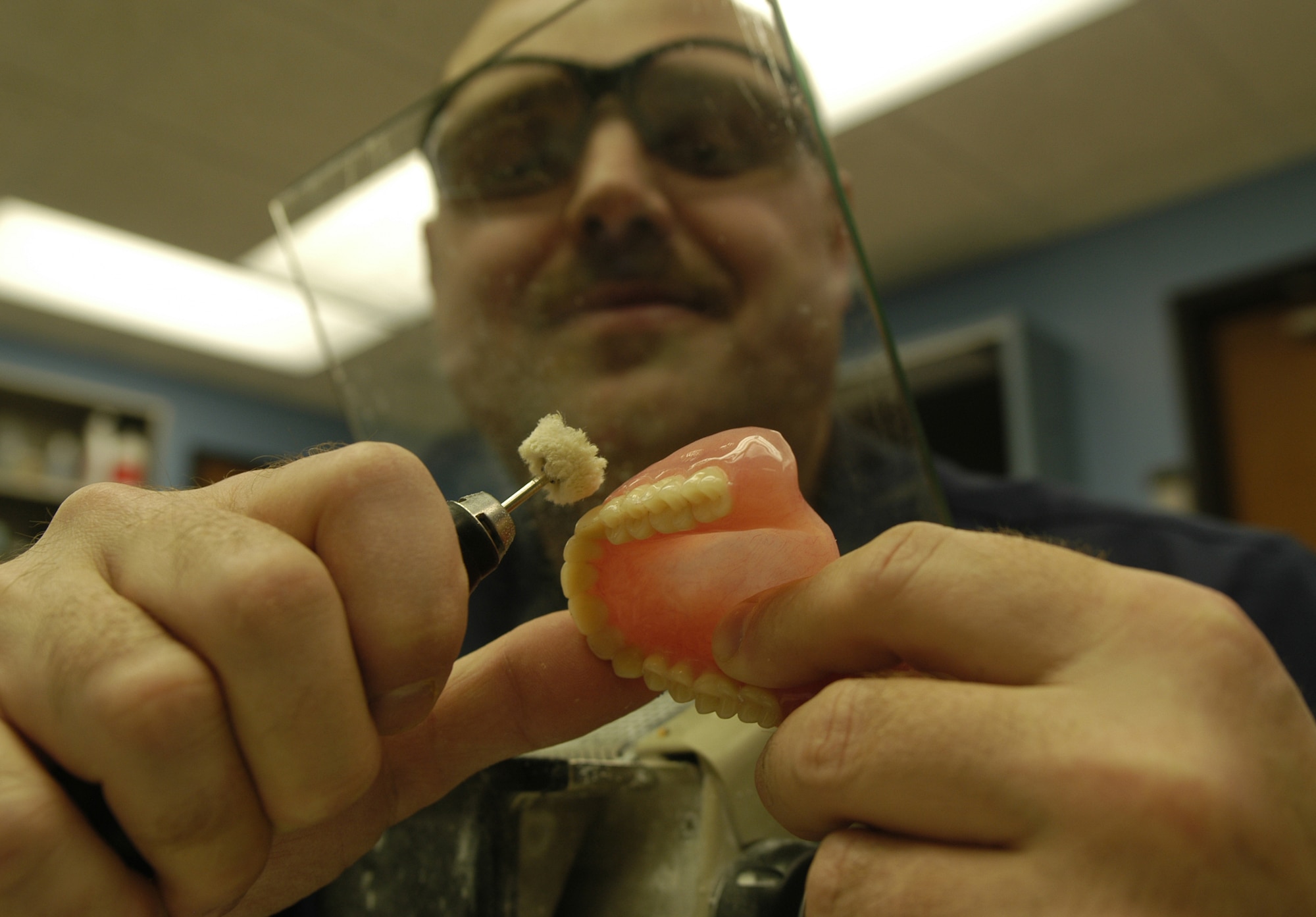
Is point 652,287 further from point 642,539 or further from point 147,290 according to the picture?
point 147,290

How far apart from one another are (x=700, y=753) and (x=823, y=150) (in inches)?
13.7

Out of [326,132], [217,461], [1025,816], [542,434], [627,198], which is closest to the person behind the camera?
[1025,816]

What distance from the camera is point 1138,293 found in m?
3.43

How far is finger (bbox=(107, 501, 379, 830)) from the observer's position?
34 cm

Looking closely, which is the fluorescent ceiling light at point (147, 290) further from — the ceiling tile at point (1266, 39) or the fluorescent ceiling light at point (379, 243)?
the ceiling tile at point (1266, 39)

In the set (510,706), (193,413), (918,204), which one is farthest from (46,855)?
(193,413)

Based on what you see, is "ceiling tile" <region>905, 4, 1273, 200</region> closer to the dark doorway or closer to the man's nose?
the dark doorway

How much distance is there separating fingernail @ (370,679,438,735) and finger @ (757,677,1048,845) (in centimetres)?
15

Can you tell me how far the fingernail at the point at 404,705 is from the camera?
1.23 feet

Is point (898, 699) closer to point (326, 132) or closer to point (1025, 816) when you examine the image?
point (1025, 816)

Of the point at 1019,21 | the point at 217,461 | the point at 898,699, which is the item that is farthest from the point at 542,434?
the point at 217,461

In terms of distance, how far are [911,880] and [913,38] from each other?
254 centimetres

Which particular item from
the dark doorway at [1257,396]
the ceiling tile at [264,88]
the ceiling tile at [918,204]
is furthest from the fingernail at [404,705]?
the dark doorway at [1257,396]

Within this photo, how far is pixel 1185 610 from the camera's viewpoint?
13.5 inches
